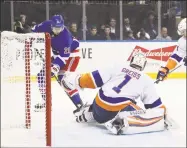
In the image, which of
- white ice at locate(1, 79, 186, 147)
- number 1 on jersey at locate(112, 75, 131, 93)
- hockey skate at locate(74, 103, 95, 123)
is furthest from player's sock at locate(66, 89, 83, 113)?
number 1 on jersey at locate(112, 75, 131, 93)

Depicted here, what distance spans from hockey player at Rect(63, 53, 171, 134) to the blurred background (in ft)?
12.7

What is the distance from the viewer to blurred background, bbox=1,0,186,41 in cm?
734

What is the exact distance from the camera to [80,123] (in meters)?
3.89

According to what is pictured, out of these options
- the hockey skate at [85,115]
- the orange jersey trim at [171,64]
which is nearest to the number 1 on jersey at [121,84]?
the hockey skate at [85,115]

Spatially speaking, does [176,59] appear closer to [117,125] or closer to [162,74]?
[162,74]

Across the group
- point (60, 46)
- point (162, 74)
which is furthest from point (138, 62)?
point (162, 74)

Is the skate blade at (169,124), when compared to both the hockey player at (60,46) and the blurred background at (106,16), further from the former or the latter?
the blurred background at (106,16)

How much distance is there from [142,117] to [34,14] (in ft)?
14.5

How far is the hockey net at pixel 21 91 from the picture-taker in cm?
290

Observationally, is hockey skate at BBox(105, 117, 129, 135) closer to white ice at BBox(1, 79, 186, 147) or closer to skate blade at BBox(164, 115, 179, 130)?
white ice at BBox(1, 79, 186, 147)

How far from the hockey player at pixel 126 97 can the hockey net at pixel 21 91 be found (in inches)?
17.2

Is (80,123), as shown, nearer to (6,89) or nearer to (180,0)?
(6,89)

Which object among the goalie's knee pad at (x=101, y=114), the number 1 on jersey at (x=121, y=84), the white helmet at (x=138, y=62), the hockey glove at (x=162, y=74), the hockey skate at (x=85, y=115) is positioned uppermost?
the white helmet at (x=138, y=62)

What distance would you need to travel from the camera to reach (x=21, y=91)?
383cm
